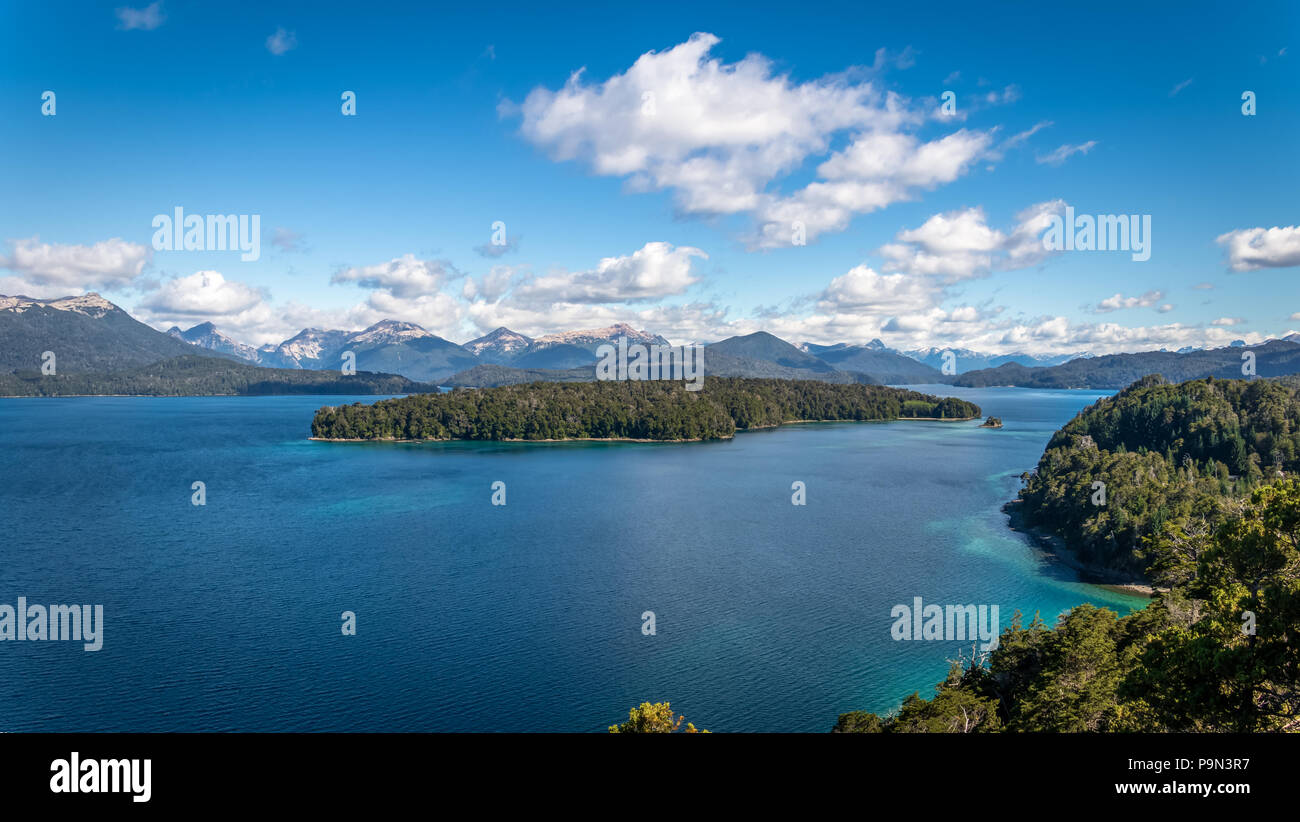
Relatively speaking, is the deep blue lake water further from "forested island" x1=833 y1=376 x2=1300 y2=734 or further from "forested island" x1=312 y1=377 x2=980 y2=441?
"forested island" x1=312 y1=377 x2=980 y2=441

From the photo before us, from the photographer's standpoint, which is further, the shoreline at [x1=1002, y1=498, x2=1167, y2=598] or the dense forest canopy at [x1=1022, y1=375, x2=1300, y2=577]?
the dense forest canopy at [x1=1022, y1=375, x2=1300, y2=577]

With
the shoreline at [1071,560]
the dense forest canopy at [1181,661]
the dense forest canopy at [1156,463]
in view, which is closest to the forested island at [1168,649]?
the dense forest canopy at [1181,661]

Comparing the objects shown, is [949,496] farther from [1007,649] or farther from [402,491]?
[402,491]

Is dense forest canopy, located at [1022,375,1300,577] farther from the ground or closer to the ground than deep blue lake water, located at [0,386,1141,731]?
farther from the ground

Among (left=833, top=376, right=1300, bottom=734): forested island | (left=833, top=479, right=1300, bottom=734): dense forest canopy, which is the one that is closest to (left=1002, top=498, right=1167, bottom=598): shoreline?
(left=833, top=376, right=1300, bottom=734): forested island

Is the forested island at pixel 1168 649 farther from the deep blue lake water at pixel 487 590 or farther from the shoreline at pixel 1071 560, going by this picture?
the deep blue lake water at pixel 487 590

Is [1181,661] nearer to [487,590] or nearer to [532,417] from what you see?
[487,590]
